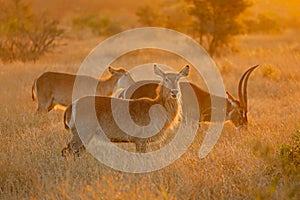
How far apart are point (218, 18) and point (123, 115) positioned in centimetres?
1402

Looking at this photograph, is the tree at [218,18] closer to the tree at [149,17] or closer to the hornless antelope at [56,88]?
the tree at [149,17]

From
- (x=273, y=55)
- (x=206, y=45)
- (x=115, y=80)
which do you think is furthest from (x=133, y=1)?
(x=115, y=80)

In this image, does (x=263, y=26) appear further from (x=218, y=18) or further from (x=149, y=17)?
(x=218, y=18)

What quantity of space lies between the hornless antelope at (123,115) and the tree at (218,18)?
12849mm

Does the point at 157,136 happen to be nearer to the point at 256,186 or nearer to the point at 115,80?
the point at 256,186

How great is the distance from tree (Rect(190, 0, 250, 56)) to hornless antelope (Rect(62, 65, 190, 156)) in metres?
12.8

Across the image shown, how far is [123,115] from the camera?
625 cm

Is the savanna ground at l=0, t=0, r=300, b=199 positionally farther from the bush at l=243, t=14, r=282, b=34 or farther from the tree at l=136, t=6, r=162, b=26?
the bush at l=243, t=14, r=282, b=34

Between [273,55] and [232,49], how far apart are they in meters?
3.23

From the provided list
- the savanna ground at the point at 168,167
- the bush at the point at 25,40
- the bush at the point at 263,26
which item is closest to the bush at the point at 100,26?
the bush at the point at 263,26

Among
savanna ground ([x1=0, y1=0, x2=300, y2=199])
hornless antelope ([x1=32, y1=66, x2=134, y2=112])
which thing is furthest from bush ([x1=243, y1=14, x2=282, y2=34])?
hornless antelope ([x1=32, y1=66, x2=134, y2=112])

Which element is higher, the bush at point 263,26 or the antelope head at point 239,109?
the bush at point 263,26

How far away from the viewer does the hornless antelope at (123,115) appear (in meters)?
6.14

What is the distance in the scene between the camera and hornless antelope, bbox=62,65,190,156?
614cm
